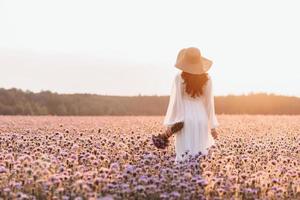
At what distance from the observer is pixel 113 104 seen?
29562 mm

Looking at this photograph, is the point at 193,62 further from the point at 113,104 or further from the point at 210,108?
the point at 113,104

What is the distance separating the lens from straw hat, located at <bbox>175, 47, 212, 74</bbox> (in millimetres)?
10289

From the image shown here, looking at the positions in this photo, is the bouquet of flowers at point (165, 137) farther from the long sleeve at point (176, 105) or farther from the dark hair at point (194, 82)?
the dark hair at point (194, 82)

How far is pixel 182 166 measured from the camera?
8.91m

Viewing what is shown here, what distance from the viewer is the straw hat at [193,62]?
1029 centimetres

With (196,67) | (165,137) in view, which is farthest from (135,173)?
(196,67)

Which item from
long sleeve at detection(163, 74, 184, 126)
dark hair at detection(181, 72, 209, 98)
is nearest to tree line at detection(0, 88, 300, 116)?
long sleeve at detection(163, 74, 184, 126)

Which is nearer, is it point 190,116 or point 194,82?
point 194,82

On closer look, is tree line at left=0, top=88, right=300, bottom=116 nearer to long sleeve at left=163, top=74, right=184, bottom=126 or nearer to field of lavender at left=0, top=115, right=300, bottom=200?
field of lavender at left=0, top=115, right=300, bottom=200

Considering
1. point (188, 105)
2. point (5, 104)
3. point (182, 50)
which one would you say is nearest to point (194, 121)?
point (188, 105)

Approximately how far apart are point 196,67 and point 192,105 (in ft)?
1.87

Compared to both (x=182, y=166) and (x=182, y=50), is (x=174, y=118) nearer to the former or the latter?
(x=182, y=50)

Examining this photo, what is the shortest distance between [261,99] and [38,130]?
19497 millimetres

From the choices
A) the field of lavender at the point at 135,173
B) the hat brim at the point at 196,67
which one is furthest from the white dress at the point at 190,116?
the field of lavender at the point at 135,173
